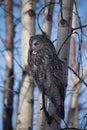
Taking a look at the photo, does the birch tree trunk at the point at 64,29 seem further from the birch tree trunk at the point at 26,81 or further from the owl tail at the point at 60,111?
the birch tree trunk at the point at 26,81

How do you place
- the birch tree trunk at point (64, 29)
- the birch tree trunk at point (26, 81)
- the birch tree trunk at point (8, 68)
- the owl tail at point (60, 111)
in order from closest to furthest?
the owl tail at point (60, 111) < the birch tree trunk at point (64, 29) < the birch tree trunk at point (26, 81) < the birch tree trunk at point (8, 68)

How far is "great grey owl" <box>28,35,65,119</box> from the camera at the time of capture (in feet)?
6.57

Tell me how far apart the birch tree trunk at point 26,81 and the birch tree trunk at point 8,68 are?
8.05 ft

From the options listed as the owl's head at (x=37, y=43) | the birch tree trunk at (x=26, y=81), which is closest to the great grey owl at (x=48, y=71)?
the owl's head at (x=37, y=43)

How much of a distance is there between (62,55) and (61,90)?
21 cm

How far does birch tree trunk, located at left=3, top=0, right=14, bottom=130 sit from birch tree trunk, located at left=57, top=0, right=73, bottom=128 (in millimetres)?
3516

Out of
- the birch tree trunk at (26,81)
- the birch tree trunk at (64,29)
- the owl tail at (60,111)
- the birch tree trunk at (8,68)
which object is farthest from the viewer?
the birch tree trunk at (8,68)

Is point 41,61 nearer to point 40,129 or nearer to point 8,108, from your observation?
point 40,129

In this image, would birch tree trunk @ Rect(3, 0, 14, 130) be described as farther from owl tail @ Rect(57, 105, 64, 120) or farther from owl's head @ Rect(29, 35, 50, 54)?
owl tail @ Rect(57, 105, 64, 120)

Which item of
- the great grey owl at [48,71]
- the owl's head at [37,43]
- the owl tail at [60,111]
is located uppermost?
the owl's head at [37,43]

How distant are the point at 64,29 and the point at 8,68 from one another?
13.4 feet

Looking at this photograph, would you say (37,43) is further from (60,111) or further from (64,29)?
→ (60,111)

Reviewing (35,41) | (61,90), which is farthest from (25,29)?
(61,90)

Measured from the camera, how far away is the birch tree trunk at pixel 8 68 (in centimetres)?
571
